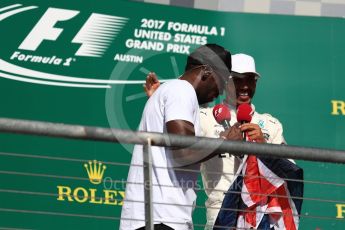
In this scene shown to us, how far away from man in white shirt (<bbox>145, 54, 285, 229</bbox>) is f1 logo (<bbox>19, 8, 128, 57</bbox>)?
4.98 ft

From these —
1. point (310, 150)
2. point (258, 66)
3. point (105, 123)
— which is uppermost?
point (258, 66)

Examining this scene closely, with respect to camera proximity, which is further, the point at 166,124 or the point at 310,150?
the point at 166,124

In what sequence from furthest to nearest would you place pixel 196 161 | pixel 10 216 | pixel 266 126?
pixel 10 216 < pixel 266 126 < pixel 196 161

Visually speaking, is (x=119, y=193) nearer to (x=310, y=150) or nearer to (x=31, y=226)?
(x=31, y=226)

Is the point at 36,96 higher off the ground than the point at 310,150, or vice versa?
the point at 36,96

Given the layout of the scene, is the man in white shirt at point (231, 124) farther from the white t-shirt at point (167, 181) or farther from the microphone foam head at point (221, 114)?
the white t-shirt at point (167, 181)

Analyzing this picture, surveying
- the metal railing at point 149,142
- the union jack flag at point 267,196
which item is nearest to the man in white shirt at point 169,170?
the metal railing at point 149,142

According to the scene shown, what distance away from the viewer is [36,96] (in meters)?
7.29

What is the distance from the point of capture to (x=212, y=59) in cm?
485

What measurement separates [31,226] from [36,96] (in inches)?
38.7

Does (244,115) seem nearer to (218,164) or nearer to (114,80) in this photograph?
(218,164)

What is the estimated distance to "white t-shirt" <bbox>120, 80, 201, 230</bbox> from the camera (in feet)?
14.5

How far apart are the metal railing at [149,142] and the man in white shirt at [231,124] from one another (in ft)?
4.24

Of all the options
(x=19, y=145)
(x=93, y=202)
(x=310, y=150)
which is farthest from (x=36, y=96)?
(x=310, y=150)
